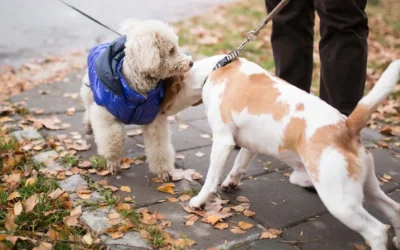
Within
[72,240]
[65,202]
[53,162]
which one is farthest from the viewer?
[53,162]

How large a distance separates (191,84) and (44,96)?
281 cm

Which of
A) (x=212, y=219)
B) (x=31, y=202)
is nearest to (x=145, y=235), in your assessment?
(x=212, y=219)

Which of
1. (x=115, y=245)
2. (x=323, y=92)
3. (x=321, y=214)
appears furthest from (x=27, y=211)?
(x=323, y=92)

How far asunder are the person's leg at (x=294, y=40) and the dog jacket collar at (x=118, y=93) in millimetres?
1236

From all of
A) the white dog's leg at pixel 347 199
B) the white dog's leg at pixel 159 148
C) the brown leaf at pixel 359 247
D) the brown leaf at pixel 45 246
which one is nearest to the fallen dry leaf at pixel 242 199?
the white dog's leg at pixel 159 148

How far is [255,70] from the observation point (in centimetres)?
298

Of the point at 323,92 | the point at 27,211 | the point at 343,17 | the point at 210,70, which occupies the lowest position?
the point at 27,211

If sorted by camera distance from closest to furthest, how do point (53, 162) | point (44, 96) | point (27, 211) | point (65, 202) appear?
point (27, 211) → point (65, 202) → point (53, 162) → point (44, 96)

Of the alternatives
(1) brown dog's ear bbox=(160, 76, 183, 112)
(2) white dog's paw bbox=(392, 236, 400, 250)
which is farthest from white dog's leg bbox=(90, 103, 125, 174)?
(2) white dog's paw bbox=(392, 236, 400, 250)

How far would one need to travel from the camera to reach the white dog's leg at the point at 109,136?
11.4 feet

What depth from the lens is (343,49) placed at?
131 inches

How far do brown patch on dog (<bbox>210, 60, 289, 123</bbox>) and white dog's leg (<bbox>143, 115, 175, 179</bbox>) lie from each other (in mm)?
760

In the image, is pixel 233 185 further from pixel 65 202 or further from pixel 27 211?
pixel 27 211

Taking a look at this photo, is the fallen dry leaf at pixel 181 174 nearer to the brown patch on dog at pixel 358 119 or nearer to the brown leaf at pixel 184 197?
the brown leaf at pixel 184 197
